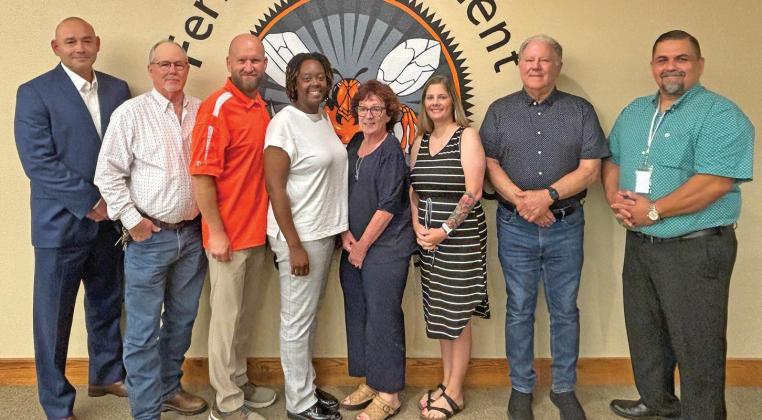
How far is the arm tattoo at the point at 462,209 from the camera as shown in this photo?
2371 mm

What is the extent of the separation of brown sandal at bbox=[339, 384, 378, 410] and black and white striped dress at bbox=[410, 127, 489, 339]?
0.52 m

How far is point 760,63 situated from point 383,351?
2325mm

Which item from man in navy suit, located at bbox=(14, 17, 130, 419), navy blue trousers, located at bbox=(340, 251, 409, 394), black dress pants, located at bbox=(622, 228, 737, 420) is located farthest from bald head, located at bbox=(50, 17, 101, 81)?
black dress pants, located at bbox=(622, 228, 737, 420)

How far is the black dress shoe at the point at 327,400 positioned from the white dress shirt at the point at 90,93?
1591 millimetres

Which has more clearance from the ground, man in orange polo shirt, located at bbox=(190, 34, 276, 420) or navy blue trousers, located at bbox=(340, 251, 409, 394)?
man in orange polo shirt, located at bbox=(190, 34, 276, 420)

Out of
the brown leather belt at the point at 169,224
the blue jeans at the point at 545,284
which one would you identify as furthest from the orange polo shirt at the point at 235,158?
the blue jeans at the point at 545,284

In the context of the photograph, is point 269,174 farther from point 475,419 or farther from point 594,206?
point 594,206

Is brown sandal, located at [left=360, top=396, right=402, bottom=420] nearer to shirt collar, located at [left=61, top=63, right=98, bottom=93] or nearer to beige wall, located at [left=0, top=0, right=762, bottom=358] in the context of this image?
beige wall, located at [left=0, top=0, right=762, bottom=358]

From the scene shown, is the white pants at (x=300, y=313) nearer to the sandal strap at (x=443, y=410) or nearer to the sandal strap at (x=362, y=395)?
the sandal strap at (x=362, y=395)

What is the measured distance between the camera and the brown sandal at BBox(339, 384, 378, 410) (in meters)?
2.69

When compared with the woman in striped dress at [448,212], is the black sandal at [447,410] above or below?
below

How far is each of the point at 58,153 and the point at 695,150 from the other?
2655mm

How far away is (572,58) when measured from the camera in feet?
9.00

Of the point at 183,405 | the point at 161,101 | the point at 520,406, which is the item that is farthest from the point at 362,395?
the point at 161,101
